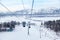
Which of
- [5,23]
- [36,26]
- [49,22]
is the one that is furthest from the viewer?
[36,26]

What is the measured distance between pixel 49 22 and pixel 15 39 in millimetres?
652

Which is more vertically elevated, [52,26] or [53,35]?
[52,26]

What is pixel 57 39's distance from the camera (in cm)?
231

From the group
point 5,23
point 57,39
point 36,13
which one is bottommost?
point 57,39

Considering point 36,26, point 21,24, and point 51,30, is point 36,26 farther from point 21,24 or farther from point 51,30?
point 21,24

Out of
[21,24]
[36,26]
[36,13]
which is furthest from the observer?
[36,26]

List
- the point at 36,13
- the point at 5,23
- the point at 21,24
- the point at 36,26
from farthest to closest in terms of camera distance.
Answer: the point at 36,26
the point at 21,24
the point at 5,23
the point at 36,13

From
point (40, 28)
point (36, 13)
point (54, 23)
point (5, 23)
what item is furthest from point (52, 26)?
point (36, 13)

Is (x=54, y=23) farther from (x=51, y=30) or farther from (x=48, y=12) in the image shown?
(x=48, y=12)

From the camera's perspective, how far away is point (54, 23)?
2316 mm

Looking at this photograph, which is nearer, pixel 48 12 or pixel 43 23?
pixel 48 12

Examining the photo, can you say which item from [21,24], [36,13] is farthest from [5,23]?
[36,13]

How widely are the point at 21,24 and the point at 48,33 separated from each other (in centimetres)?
76

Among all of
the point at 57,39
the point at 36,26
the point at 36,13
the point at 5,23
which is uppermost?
the point at 36,13
